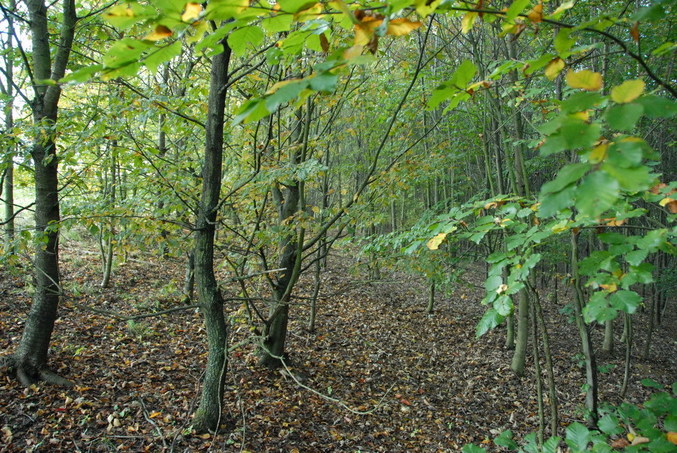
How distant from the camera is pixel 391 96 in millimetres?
7047

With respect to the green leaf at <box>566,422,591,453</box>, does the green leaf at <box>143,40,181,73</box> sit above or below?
above

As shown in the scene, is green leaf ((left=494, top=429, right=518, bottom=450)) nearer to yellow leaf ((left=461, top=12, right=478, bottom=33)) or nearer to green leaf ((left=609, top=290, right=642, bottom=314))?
green leaf ((left=609, top=290, right=642, bottom=314))

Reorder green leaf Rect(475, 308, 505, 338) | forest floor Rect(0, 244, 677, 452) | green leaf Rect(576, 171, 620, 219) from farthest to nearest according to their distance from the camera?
forest floor Rect(0, 244, 677, 452), green leaf Rect(475, 308, 505, 338), green leaf Rect(576, 171, 620, 219)

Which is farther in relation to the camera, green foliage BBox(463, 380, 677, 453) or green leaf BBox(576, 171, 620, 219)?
green foliage BBox(463, 380, 677, 453)

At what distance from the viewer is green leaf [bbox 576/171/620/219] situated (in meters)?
0.67

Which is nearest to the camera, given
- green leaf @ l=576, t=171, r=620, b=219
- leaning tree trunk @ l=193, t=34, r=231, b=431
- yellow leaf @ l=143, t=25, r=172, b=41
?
green leaf @ l=576, t=171, r=620, b=219

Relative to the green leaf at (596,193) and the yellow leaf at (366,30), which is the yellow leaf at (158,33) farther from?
the green leaf at (596,193)

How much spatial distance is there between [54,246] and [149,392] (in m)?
1.87

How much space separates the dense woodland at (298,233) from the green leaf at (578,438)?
14mm

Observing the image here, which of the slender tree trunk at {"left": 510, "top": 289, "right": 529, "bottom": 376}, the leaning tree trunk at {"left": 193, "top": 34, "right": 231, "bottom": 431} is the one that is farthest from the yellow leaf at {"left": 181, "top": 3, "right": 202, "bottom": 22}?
the slender tree trunk at {"left": 510, "top": 289, "right": 529, "bottom": 376}

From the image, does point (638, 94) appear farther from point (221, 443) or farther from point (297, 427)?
point (297, 427)

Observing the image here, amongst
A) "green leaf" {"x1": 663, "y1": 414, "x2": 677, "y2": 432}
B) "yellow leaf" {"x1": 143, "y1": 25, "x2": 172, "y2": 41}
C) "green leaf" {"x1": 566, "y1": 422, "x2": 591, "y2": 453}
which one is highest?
"yellow leaf" {"x1": 143, "y1": 25, "x2": 172, "y2": 41}

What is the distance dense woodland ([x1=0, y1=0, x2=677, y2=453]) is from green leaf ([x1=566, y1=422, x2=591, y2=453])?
14 millimetres

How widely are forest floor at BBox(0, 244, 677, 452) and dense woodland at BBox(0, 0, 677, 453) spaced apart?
4 cm
